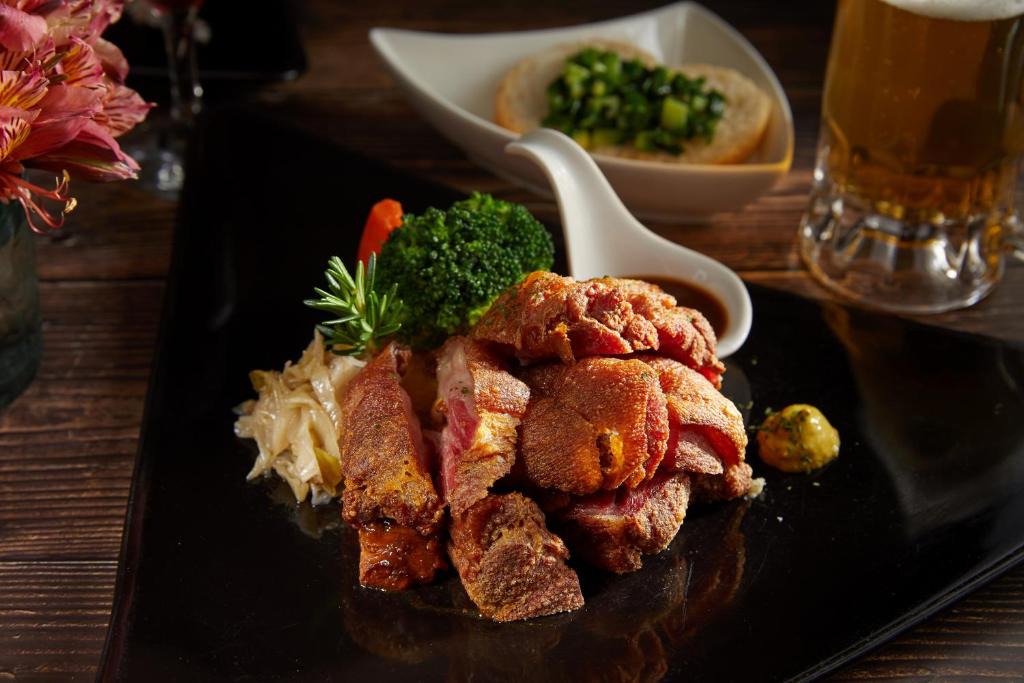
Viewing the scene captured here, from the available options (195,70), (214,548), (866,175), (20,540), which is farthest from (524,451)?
(195,70)

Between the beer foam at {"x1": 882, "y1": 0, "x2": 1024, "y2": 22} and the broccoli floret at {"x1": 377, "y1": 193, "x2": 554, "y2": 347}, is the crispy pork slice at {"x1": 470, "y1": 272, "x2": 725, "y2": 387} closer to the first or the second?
the broccoli floret at {"x1": 377, "y1": 193, "x2": 554, "y2": 347}

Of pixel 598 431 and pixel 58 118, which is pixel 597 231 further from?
pixel 58 118

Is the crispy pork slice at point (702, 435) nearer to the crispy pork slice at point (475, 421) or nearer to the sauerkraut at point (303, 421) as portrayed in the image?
the crispy pork slice at point (475, 421)

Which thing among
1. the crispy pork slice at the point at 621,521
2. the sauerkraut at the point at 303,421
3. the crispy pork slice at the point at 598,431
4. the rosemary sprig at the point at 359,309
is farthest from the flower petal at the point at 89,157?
the crispy pork slice at the point at 621,521

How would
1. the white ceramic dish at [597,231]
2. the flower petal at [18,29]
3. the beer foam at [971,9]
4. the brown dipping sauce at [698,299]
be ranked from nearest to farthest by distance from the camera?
the flower petal at [18,29] → the beer foam at [971,9] → the brown dipping sauce at [698,299] → the white ceramic dish at [597,231]

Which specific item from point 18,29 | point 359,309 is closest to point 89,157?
point 18,29

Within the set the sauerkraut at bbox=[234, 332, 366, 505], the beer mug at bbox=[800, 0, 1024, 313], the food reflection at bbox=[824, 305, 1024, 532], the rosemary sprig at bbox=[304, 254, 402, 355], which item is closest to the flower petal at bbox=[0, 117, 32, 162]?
the rosemary sprig at bbox=[304, 254, 402, 355]
